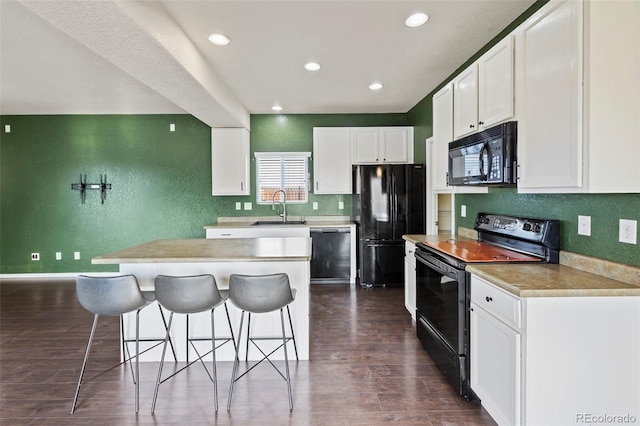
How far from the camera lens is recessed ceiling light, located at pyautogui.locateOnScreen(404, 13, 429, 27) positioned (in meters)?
2.43

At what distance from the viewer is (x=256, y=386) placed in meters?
2.28

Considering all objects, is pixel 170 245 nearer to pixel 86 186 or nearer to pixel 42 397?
pixel 42 397

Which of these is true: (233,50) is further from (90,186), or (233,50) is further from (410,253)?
(90,186)

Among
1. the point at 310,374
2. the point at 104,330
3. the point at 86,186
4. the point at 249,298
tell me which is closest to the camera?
the point at 249,298

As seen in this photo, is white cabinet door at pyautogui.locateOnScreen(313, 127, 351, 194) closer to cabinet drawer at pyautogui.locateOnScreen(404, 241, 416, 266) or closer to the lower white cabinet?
cabinet drawer at pyautogui.locateOnScreen(404, 241, 416, 266)

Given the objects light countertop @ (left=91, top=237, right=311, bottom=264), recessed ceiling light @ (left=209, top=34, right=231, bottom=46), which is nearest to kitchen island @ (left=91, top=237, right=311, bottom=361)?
light countertop @ (left=91, top=237, right=311, bottom=264)

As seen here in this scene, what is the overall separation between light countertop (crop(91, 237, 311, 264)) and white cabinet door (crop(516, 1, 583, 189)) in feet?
5.11

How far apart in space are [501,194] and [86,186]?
5763mm

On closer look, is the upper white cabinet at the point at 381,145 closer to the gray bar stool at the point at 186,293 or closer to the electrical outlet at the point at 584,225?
the electrical outlet at the point at 584,225

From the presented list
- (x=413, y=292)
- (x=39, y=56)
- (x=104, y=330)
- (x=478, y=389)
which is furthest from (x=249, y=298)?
(x=39, y=56)

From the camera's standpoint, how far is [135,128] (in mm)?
5316

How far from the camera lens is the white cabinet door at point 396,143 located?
514 centimetres

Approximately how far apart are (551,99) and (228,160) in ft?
13.8

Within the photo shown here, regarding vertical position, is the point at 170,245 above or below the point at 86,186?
below
